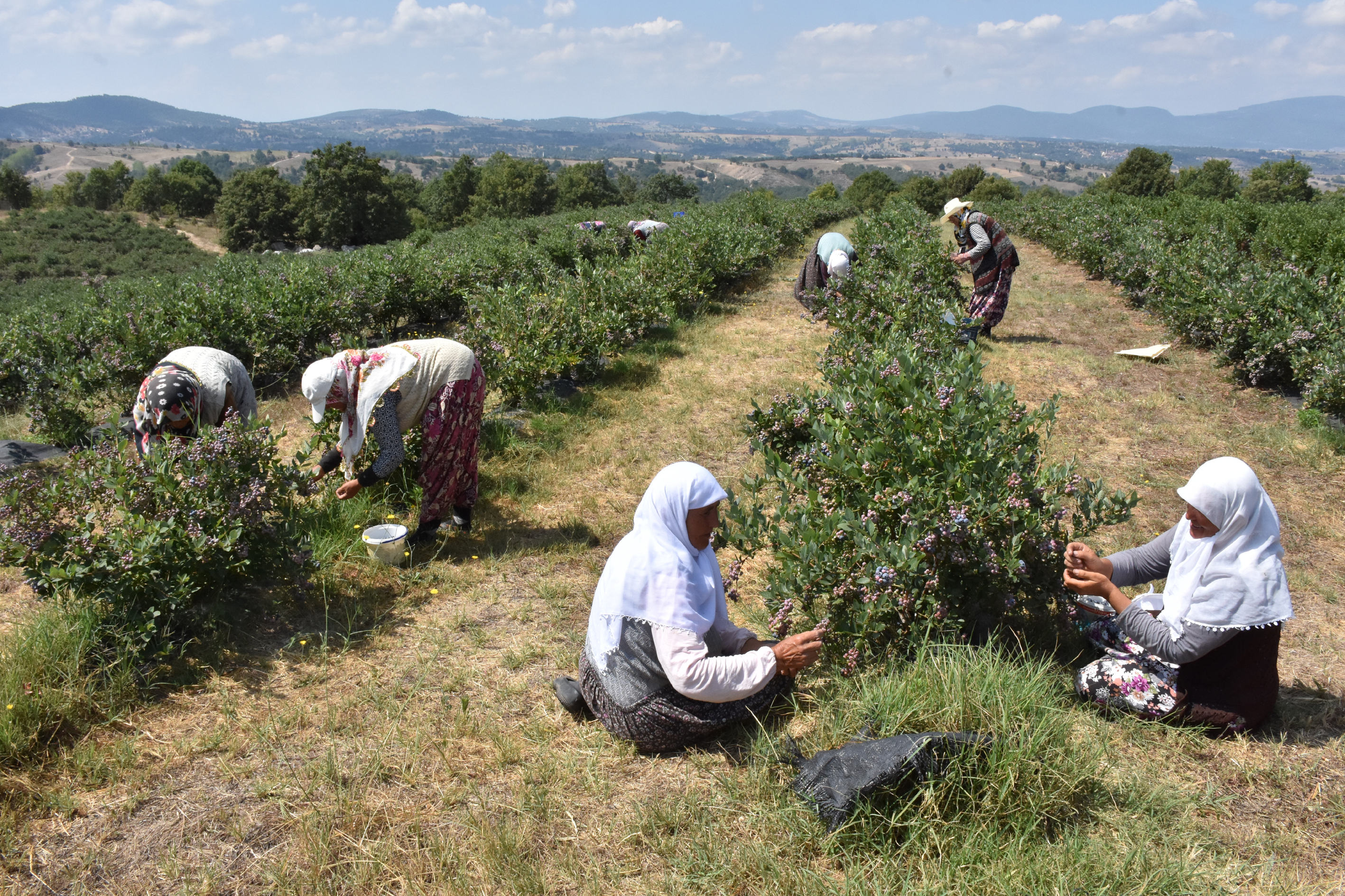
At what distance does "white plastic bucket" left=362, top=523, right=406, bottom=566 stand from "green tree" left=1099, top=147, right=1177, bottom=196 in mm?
43877

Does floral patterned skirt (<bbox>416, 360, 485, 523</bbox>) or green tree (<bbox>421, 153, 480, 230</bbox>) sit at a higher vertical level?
green tree (<bbox>421, 153, 480, 230</bbox>)

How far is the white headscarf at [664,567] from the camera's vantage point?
2.34 meters

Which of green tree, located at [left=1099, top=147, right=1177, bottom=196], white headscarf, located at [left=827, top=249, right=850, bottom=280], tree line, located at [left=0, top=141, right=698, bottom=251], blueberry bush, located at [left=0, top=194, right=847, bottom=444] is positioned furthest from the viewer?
tree line, located at [left=0, top=141, right=698, bottom=251]

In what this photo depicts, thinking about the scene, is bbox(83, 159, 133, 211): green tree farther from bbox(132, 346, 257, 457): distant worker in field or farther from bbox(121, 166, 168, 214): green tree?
bbox(132, 346, 257, 457): distant worker in field

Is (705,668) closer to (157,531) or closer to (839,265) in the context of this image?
(157,531)

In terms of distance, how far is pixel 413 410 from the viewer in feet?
13.1

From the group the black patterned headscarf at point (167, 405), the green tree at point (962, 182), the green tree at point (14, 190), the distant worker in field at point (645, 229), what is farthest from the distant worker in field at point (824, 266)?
the green tree at point (14, 190)

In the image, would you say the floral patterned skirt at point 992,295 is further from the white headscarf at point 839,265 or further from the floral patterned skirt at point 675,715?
the floral patterned skirt at point 675,715

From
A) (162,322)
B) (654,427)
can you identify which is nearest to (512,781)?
(654,427)

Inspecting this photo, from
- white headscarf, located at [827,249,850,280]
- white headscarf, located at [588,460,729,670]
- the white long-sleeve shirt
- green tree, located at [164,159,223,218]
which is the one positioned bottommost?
the white long-sleeve shirt

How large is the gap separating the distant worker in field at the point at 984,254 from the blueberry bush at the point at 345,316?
319 cm

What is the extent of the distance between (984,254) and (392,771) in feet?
23.6

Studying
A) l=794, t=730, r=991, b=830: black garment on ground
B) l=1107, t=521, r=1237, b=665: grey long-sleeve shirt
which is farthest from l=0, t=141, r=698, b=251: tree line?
l=794, t=730, r=991, b=830: black garment on ground

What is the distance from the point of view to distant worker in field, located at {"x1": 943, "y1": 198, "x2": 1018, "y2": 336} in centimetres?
760
